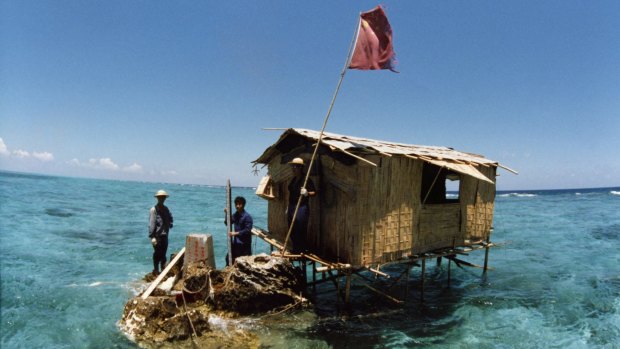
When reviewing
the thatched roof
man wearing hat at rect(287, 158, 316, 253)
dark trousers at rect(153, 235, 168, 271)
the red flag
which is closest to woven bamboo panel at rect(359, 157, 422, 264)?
the thatched roof

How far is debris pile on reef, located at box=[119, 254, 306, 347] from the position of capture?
7.64 m

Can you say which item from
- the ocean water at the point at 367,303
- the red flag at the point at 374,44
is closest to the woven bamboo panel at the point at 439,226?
the ocean water at the point at 367,303

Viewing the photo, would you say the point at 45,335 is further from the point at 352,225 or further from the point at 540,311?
the point at 540,311

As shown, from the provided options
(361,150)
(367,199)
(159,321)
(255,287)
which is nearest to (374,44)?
(361,150)

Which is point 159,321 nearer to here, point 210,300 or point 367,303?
point 210,300

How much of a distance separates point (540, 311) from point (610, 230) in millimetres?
25917

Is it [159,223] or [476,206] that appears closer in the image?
[159,223]

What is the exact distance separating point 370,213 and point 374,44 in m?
3.95

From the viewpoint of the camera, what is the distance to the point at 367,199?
28.6 feet

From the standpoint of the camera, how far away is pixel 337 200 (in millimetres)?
9273

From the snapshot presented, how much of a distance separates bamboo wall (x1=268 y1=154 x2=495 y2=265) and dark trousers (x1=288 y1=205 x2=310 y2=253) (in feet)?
1.89

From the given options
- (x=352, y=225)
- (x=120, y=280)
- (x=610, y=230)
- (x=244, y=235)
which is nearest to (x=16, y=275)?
(x=120, y=280)

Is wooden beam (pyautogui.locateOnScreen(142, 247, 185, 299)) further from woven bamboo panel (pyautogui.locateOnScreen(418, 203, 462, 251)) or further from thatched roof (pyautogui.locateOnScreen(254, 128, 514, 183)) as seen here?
woven bamboo panel (pyautogui.locateOnScreen(418, 203, 462, 251))

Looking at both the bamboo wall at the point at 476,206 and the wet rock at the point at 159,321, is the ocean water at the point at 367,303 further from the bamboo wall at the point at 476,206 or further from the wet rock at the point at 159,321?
the bamboo wall at the point at 476,206
